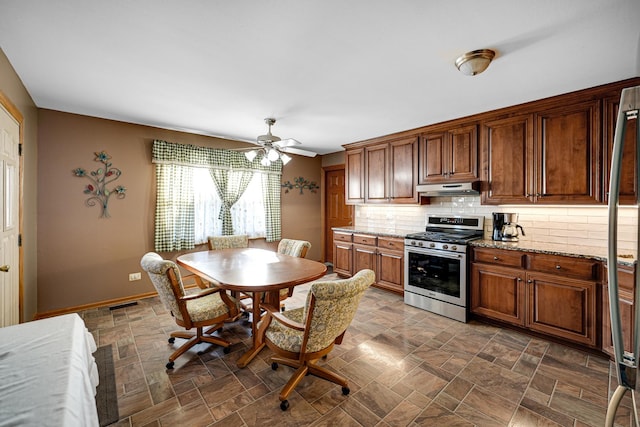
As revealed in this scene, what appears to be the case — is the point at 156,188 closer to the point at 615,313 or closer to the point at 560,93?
the point at 615,313

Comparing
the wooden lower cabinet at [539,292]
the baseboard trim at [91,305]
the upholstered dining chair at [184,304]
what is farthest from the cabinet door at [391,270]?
the baseboard trim at [91,305]

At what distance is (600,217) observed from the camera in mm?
2807

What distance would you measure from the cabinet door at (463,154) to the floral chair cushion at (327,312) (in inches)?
93.9

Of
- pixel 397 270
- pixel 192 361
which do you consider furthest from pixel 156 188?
pixel 397 270

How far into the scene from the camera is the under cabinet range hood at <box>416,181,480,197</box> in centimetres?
334

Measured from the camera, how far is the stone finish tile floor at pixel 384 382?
1.74 m

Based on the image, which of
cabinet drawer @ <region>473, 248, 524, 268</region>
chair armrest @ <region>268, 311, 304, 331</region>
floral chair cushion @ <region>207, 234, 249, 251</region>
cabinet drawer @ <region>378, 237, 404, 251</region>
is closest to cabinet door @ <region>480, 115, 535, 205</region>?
cabinet drawer @ <region>473, 248, 524, 268</region>

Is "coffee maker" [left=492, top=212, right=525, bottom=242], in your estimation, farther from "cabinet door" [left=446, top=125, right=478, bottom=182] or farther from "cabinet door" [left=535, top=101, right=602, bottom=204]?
"cabinet door" [left=446, top=125, right=478, bottom=182]

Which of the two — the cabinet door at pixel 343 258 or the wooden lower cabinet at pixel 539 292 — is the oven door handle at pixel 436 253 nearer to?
the wooden lower cabinet at pixel 539 292

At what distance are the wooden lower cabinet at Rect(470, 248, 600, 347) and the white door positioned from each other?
422 cm

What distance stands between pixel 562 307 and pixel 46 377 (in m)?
3.68

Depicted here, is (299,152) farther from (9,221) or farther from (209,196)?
(9,221)

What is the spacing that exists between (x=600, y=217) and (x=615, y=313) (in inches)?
108

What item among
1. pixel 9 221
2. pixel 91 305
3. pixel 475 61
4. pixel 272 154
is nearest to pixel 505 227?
pixel 475 61
